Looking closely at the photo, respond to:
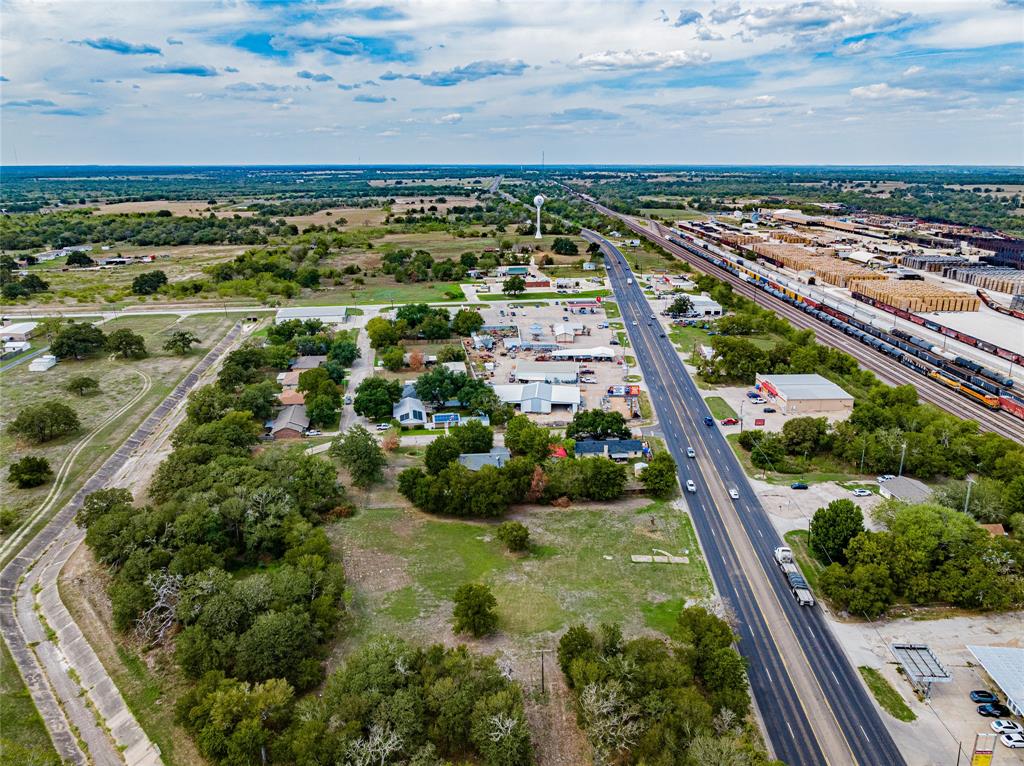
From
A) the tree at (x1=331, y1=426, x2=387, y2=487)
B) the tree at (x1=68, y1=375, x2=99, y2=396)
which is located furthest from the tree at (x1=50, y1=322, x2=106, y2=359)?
the tree at (x1=331, y1=426, x2=387, y2=487)

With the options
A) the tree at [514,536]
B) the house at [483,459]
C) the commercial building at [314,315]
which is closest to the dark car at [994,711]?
the tree at [514,536]

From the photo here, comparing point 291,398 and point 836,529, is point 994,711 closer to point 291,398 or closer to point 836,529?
point 836,529

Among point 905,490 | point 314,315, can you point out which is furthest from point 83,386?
point 905,490

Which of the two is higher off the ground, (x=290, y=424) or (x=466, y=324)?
(x=466, y=324)

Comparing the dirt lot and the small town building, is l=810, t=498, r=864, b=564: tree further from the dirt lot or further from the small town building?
the small town building

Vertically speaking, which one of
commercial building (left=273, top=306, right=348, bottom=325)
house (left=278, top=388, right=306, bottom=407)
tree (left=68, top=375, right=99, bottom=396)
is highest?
commercial building (left=273, top=306, right=348, bottom=325)

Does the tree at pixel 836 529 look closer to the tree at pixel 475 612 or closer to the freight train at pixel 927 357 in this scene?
the tree at pixel 475 612
